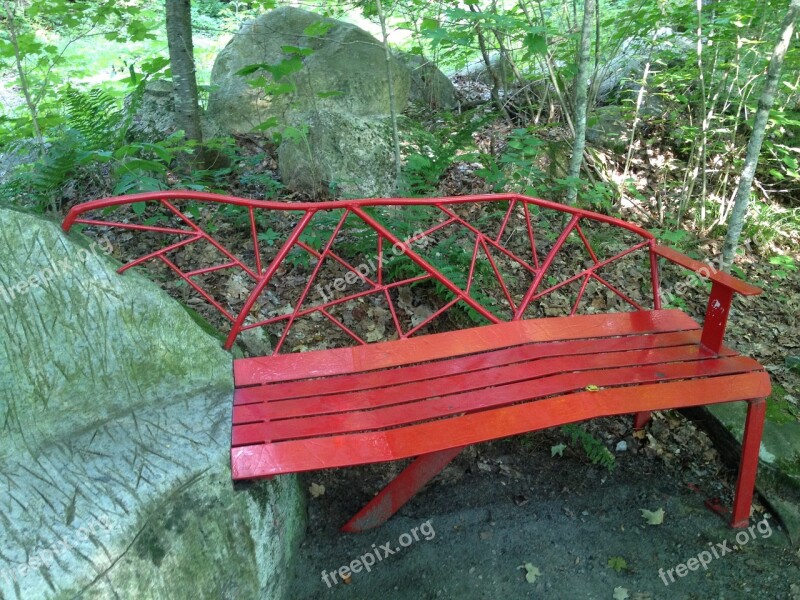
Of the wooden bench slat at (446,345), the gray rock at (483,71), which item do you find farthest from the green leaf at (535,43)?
the gray rock at (483,71)

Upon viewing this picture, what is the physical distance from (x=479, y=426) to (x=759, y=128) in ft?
8.84

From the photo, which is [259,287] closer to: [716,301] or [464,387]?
[464,387]

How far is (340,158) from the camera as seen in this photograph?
4.14 m

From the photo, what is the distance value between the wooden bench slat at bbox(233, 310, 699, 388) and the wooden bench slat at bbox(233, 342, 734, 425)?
139mm

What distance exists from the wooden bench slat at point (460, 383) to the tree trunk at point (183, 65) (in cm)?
246

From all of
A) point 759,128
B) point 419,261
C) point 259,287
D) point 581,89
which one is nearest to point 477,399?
point 419,261

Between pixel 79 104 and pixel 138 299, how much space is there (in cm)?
214

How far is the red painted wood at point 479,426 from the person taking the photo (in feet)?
6.35

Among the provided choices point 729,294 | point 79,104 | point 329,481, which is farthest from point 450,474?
point 79,104

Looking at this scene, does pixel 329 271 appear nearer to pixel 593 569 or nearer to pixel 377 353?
pixel 377 353

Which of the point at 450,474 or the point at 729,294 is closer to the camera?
the point at 729,294

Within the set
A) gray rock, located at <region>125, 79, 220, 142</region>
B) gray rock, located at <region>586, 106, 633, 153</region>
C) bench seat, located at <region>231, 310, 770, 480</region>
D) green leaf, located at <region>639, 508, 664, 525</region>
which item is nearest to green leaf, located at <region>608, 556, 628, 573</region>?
green leaf, located at <region>639, 508, 664, 525</region>

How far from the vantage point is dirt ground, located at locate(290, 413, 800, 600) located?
94.4 inches

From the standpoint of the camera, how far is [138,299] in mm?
2184
